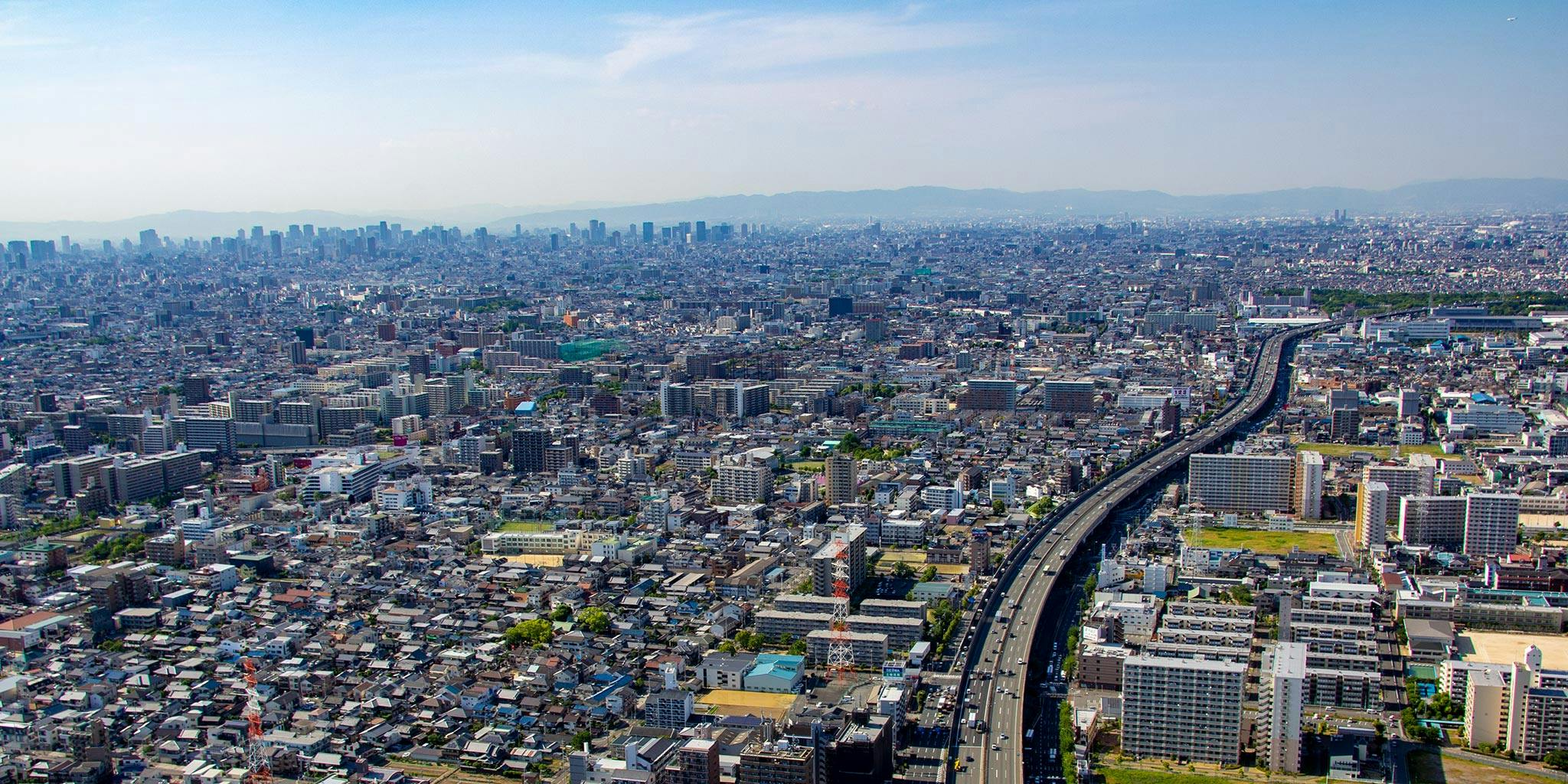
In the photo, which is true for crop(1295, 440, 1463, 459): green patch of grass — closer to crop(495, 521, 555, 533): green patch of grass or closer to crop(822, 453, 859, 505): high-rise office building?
crop(822, 453, 859, 505): high-rise office building

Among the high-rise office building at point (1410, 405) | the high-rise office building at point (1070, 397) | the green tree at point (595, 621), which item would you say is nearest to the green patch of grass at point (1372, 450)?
the high-rise office building at point (1410, 405)

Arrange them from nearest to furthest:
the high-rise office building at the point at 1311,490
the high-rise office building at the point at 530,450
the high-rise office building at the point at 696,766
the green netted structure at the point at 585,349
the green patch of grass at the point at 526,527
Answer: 1. the high-rise office building at the point at 696,766
2. the green patch of grass at the point at 526,527
3. the high-rise office building at the point at 1311,490
4. the high-rise office building at the point at 530,450
5. the green netted structure at the point at 585,349

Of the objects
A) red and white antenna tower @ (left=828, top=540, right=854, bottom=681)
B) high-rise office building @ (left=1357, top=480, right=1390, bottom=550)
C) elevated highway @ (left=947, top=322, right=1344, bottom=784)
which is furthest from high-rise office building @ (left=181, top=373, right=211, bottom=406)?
high-rise office building @ (left=1357, top=480, right=1390, bottom=550)

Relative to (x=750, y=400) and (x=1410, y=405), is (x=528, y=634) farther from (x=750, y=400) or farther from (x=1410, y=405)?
(x=1410, y=405)

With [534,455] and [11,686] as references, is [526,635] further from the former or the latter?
[534,455]

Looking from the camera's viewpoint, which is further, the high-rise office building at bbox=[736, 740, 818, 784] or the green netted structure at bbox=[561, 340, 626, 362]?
the green netted structure at bbox=[561, 340, 626, 362]

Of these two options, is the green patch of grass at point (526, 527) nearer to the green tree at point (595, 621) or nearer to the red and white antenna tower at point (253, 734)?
the green tree at point (595, 621)

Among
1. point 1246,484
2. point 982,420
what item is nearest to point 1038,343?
point 982,420
